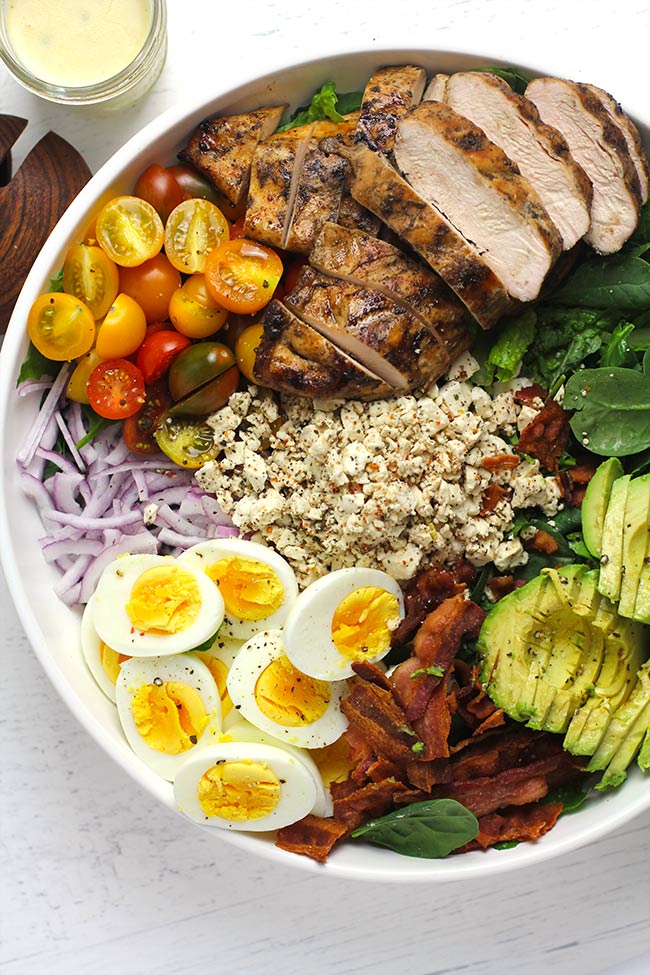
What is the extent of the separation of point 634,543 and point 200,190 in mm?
1626

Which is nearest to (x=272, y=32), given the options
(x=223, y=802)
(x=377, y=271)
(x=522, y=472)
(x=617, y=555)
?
(x=377, y=271)

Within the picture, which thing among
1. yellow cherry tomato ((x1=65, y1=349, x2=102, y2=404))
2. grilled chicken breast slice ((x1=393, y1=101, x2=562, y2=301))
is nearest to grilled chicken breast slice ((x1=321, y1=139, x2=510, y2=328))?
grilled chicken breast slice ((x1=393, y1=101, x2=562, y2=301))

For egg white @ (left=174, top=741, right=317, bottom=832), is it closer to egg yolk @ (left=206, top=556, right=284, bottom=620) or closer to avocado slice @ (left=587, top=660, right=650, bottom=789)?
egg yolk @ (left=206, top=556, right=284, bottom=620)

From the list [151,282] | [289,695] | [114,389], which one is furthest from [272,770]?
[151,282]

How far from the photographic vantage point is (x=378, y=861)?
8.16 feet

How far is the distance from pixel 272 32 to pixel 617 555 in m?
1.95

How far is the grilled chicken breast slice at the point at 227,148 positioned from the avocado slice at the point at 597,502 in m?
1.35

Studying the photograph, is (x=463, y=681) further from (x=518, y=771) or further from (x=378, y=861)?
(x=378, y=861)

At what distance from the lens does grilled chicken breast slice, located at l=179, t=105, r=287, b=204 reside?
2.57 m

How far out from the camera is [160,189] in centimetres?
255

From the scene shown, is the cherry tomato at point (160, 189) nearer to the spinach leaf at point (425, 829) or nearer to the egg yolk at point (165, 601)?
the egg yolk at point (165, 601)

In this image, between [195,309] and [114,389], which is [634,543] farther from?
[114,389]

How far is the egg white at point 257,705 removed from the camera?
2504 millimetres

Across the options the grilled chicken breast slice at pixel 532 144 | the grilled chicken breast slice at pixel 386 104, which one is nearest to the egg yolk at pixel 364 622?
the grilled chicken breast slice at pixel 532 144
